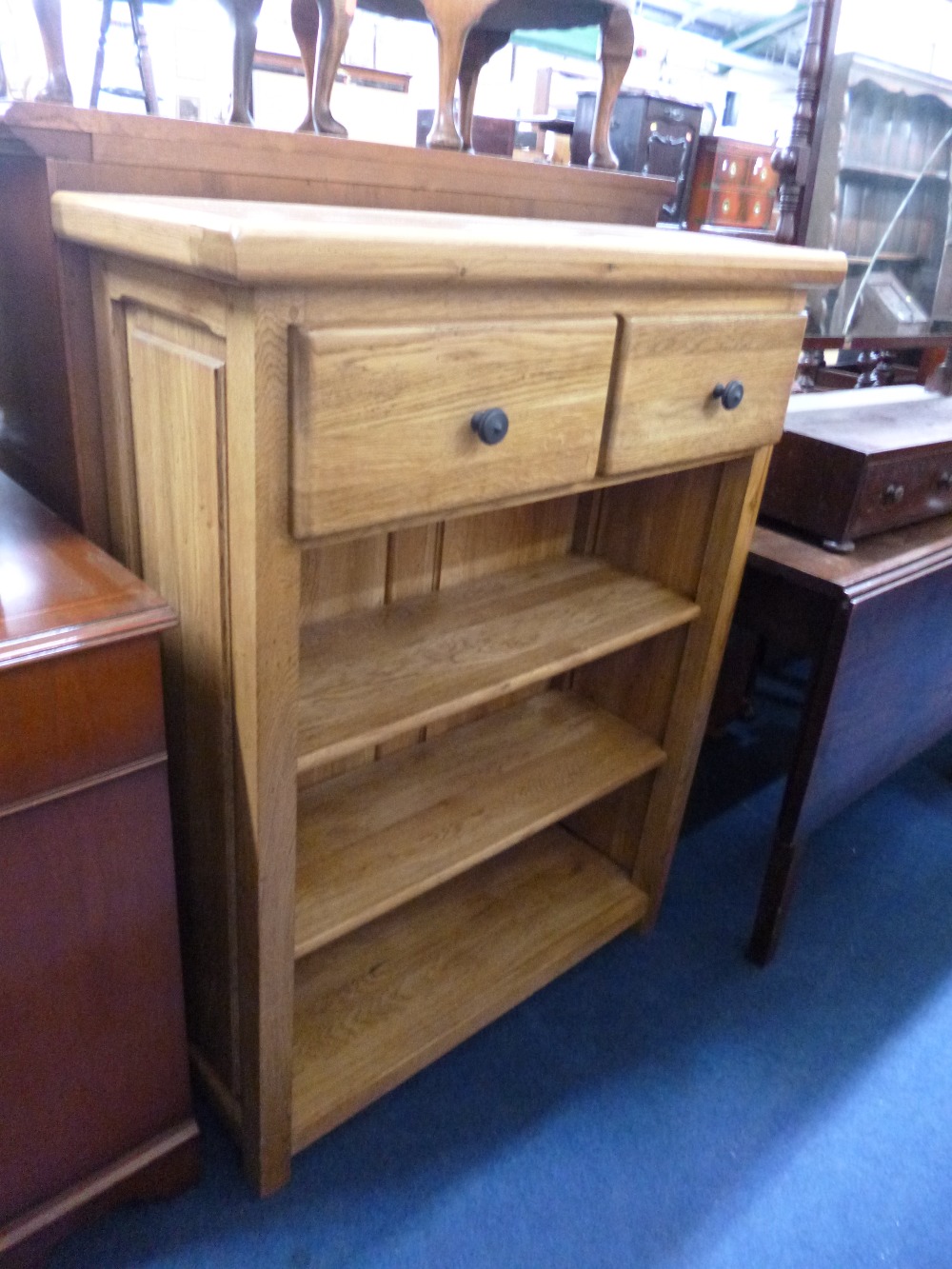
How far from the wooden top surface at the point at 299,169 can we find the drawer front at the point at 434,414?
1.08 feet

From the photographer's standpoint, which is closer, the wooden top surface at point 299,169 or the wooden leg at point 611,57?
the wooden top surface at point 299,169

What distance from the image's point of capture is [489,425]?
32.1 inches

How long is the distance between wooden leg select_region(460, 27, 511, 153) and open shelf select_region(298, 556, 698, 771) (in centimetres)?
62

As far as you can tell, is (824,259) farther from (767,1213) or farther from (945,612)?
(767,1213)

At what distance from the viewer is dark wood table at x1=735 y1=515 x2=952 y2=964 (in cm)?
128

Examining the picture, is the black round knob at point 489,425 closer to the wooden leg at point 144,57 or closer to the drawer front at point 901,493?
the drawer front at point 901,493

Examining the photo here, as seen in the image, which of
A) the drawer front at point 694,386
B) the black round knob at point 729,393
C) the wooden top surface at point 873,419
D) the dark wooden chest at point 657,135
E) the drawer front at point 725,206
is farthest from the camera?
the drawer front at point 725,206

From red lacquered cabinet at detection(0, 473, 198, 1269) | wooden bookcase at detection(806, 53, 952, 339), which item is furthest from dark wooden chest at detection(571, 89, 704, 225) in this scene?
red lacquered cabinet at detection(0, 473, 198, 1269)

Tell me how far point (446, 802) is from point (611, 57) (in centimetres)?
99

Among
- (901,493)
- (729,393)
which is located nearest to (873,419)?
(901,493)

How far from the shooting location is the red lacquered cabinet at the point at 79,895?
0.75m

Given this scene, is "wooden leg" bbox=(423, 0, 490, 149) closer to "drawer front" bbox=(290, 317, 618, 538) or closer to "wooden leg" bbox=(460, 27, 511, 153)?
"wooden leg" bbox=(460, 27, 511, 153)

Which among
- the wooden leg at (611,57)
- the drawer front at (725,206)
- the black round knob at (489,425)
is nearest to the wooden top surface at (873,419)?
the wooden leg at (611,57)

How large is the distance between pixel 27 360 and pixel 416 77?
9.76 ft
